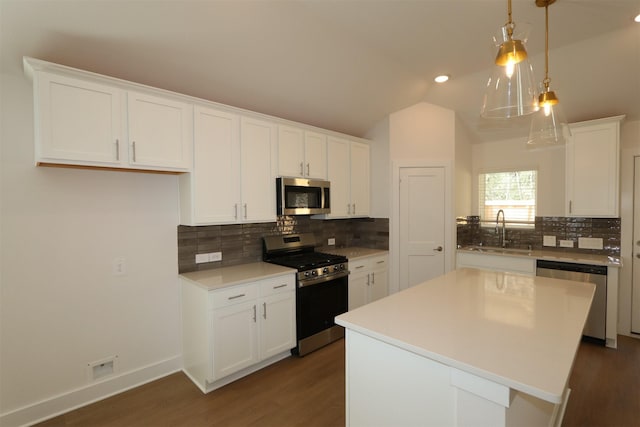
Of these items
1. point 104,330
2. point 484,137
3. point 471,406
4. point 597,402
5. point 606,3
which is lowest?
point 597,402

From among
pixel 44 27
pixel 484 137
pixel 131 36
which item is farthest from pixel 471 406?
pixel 484 137

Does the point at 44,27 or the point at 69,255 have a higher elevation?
the point at 44,27

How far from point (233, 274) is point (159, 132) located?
1.35 metres

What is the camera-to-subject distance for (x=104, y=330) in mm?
2512

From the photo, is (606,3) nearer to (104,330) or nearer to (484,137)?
(484,137)

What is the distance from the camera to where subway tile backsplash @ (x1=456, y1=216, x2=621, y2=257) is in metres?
3.53

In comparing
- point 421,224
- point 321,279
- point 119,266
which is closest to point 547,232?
point 421,224

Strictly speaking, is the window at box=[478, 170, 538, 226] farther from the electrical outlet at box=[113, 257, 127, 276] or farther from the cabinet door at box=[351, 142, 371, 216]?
the electrical outlet at box=[113, 257, 127, 276]

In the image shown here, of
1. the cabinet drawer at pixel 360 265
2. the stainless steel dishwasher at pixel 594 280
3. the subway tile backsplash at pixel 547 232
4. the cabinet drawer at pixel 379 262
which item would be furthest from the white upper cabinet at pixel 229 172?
the stainless steel dishwasher at pixel 594 280

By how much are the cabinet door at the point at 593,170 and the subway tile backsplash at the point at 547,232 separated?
347 millimetres

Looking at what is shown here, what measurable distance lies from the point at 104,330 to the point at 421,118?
4.10m

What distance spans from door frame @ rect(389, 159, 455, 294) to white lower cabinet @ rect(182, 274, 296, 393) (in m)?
1.70

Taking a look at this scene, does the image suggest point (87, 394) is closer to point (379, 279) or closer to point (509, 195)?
point (379, 279)

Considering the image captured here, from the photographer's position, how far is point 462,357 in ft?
4.02
